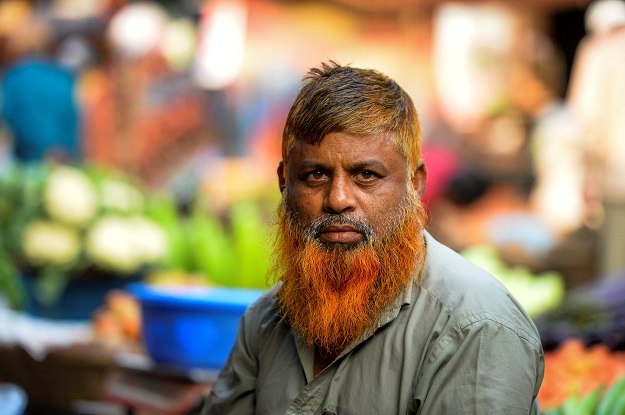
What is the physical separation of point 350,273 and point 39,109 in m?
7.53

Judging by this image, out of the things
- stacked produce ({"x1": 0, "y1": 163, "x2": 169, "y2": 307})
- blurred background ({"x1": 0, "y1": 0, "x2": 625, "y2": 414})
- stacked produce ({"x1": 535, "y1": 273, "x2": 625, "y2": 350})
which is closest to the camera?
stacked produce ({"x1": 535, "y1": 273, "x2": 625, "y2": 350})

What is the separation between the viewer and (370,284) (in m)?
2.28

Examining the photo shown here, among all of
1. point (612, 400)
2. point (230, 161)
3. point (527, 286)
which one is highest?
point (612, 400)

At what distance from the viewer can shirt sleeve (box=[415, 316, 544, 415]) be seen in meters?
1.99

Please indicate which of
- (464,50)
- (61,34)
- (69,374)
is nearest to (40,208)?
(69,374)

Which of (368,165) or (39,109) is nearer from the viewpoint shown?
(368,165)

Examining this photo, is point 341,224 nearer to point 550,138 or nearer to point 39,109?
point 550,138

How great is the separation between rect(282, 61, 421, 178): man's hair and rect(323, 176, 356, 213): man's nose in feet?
0.36

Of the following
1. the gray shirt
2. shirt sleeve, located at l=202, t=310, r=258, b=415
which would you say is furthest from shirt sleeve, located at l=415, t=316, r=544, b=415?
shirt sleeve, located at l=202, t=310, r=258, b=415

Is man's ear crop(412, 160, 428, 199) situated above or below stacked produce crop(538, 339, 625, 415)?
above

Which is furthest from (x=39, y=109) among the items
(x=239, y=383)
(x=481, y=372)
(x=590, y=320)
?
(x=481, y=372)

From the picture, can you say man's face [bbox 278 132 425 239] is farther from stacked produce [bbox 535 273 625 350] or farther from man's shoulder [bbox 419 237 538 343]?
stacked produce [bbox 535 273 625 350]

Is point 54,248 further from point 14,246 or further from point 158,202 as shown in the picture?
point 158,202

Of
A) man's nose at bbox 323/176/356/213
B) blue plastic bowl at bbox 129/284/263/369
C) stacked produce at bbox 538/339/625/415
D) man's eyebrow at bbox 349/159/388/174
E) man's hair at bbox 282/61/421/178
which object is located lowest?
stacked produce at bbox 538/339/625/415
